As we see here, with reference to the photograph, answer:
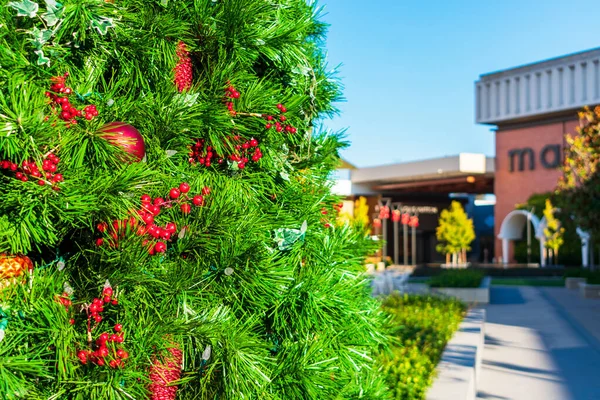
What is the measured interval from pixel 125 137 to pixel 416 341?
261 inches

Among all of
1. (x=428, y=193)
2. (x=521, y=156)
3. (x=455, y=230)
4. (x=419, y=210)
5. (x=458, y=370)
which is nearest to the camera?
(x=458, y=370)

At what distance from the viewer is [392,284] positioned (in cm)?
1908

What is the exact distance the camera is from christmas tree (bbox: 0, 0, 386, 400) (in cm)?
171

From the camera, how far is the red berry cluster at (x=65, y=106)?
5.81 feet

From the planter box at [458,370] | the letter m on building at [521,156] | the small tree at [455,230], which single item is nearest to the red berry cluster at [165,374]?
the planter box at [458,370]

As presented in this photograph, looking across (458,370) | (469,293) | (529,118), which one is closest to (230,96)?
(458,370)

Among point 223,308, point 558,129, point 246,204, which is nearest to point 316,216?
point 246,204

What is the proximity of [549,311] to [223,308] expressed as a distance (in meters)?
16.1

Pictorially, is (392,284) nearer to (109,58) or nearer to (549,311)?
(549,311)

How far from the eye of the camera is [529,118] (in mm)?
47688

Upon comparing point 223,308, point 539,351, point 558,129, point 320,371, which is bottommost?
point 539,351

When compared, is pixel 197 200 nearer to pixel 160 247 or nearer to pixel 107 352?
pixel 160 247

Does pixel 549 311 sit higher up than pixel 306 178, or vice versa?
pixel 306 178

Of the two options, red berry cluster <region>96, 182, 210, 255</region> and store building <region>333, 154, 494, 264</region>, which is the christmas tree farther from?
store building <region>333, 154, 494, 264</region>
